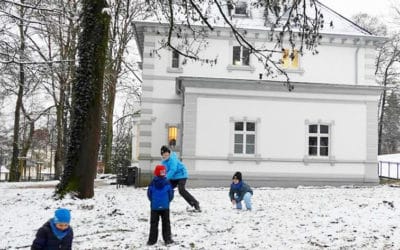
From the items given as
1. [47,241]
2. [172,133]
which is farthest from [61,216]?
[172,133]

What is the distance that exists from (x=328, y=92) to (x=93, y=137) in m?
11.6

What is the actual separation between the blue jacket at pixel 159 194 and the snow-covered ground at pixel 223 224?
27.3 inches

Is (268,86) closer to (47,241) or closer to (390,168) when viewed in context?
(390,168)

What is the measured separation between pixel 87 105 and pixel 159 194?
6.11m

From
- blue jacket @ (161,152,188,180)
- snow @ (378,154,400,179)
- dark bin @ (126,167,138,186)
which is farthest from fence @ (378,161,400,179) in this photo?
blue jacket @ (161,152,188,180)

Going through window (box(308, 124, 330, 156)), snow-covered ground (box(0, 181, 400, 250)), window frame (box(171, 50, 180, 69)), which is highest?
window frame (box(171, 50, 180, 69))

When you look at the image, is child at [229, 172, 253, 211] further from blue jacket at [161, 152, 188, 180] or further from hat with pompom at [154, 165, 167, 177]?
hat with pompom at [154, 165, 167, 177]

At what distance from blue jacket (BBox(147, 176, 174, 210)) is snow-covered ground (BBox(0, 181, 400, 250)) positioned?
69 cm

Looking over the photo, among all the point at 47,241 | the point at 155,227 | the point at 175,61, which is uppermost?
the point at 175,61

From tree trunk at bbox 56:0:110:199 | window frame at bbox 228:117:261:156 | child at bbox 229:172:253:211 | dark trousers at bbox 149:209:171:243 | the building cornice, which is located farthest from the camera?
window frame at bbox 228:117:261:156

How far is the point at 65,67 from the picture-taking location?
43.5 ft

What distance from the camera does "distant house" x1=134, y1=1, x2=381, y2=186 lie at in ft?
67.1

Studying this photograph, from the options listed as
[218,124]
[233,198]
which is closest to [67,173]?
[233,198]

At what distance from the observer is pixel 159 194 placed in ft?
27.9
